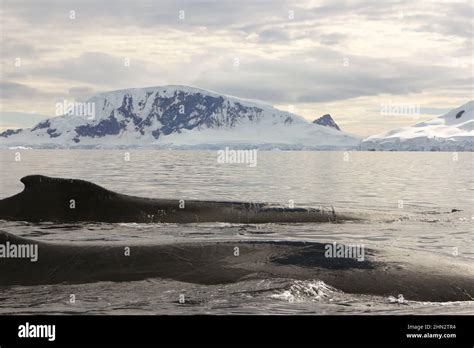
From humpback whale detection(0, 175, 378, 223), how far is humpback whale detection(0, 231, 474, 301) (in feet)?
26.4

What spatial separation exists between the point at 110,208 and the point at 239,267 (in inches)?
392

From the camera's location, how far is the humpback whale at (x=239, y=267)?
35.6 ft

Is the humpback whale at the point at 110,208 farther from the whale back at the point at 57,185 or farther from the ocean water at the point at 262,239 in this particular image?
the ocean water at the point at 262,239

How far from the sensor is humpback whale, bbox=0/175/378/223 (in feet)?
65.2

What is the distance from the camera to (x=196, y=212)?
22203 millimetres

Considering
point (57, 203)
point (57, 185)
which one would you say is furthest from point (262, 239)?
point (57, 203)

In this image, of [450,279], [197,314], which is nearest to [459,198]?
[450,279]

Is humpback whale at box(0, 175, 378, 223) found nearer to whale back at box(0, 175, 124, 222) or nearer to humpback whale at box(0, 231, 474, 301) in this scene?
whale back at box(0, 175, 124, 222)

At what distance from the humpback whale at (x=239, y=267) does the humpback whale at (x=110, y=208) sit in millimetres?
8036

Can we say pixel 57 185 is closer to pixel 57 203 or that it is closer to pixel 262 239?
pixel 57 203

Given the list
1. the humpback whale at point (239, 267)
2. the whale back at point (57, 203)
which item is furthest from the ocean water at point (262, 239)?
the whale back at point (57, 203)

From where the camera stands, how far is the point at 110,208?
20609 mm
